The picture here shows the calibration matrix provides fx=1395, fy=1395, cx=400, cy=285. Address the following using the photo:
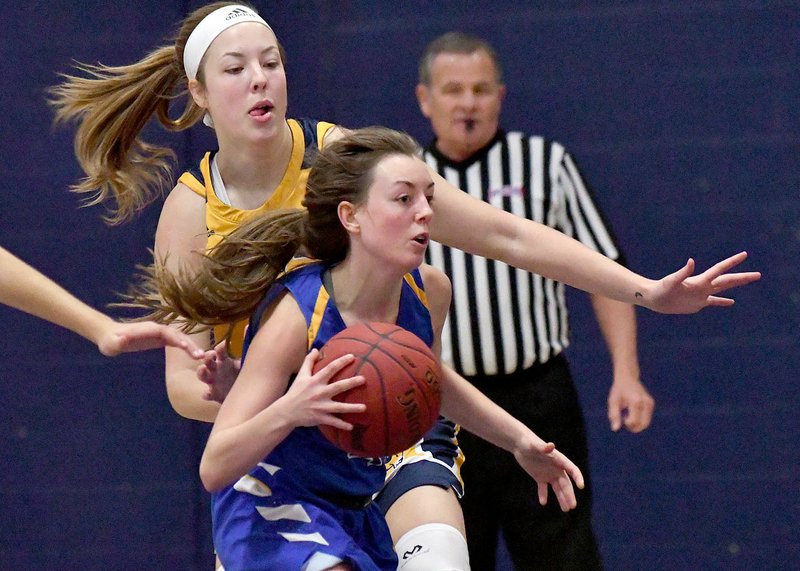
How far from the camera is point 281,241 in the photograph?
3.30 m

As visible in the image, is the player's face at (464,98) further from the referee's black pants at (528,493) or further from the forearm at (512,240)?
the forearm at (512,240)

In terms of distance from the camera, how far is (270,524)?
3148 mm

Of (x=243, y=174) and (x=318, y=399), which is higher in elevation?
(x=243, y=174)

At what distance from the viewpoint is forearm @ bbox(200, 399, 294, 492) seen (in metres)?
2.83

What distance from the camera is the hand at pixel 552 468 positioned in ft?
10.8

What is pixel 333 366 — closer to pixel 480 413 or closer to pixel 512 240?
pixel 480 413

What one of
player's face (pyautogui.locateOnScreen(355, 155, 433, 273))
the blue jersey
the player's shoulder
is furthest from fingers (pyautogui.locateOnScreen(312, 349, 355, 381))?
the player's shoulder

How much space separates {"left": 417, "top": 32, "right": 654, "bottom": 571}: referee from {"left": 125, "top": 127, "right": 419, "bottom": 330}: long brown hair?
157cm

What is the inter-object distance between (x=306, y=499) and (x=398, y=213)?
68 centimetres

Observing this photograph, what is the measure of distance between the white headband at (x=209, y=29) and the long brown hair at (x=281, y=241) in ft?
1.96

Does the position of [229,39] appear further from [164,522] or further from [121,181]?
[164,522]

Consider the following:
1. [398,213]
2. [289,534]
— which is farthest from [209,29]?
[289,534]

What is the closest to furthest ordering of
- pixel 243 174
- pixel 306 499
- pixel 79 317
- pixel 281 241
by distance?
pixel 79 317 → pixel 306 499 → pixel 281 241 → pixel 243 174

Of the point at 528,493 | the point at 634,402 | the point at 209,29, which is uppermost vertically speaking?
the point at 209,29
